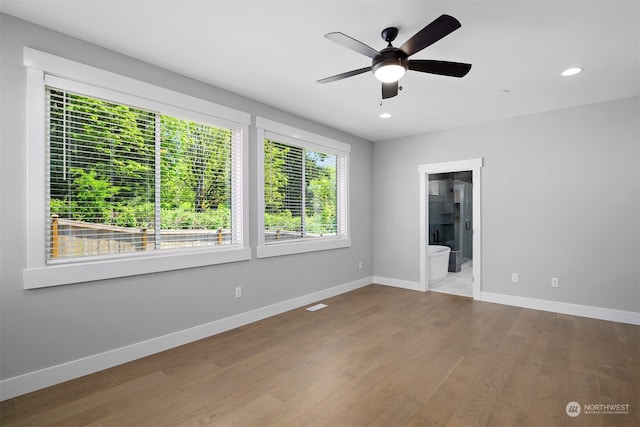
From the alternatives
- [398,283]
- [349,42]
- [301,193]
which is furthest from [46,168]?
[398,283]

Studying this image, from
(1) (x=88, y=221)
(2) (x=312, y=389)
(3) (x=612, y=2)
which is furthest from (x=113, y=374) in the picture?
(3) (x=612, y=2)

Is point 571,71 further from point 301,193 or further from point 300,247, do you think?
point 300,247

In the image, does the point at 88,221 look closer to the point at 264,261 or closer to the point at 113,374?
the point at 113,374

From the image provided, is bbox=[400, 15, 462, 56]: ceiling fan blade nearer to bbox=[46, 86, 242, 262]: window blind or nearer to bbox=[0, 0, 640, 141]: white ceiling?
bbox=[0, 0, 640, 141]: white ceiling

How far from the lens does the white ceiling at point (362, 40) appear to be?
2137mm

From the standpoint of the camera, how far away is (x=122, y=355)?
8.85 feet

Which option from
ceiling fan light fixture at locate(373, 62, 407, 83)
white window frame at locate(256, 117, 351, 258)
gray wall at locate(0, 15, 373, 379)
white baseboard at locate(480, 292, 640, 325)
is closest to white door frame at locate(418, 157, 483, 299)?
white baseboard at locate(480, 292, 640, 325)

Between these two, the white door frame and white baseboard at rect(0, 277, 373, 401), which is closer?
white baseboard at rect(0, 277, 373, 401)

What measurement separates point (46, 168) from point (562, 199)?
544cm

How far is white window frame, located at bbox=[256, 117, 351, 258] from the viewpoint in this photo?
3.86 metres

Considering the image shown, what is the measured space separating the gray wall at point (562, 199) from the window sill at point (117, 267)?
3.68 meters

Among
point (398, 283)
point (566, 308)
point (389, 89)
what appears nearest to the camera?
point (389, 89)

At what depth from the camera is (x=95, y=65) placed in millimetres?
2602

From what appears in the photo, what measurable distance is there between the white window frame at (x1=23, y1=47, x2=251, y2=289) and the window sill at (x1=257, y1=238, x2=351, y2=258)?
67 centimetres
